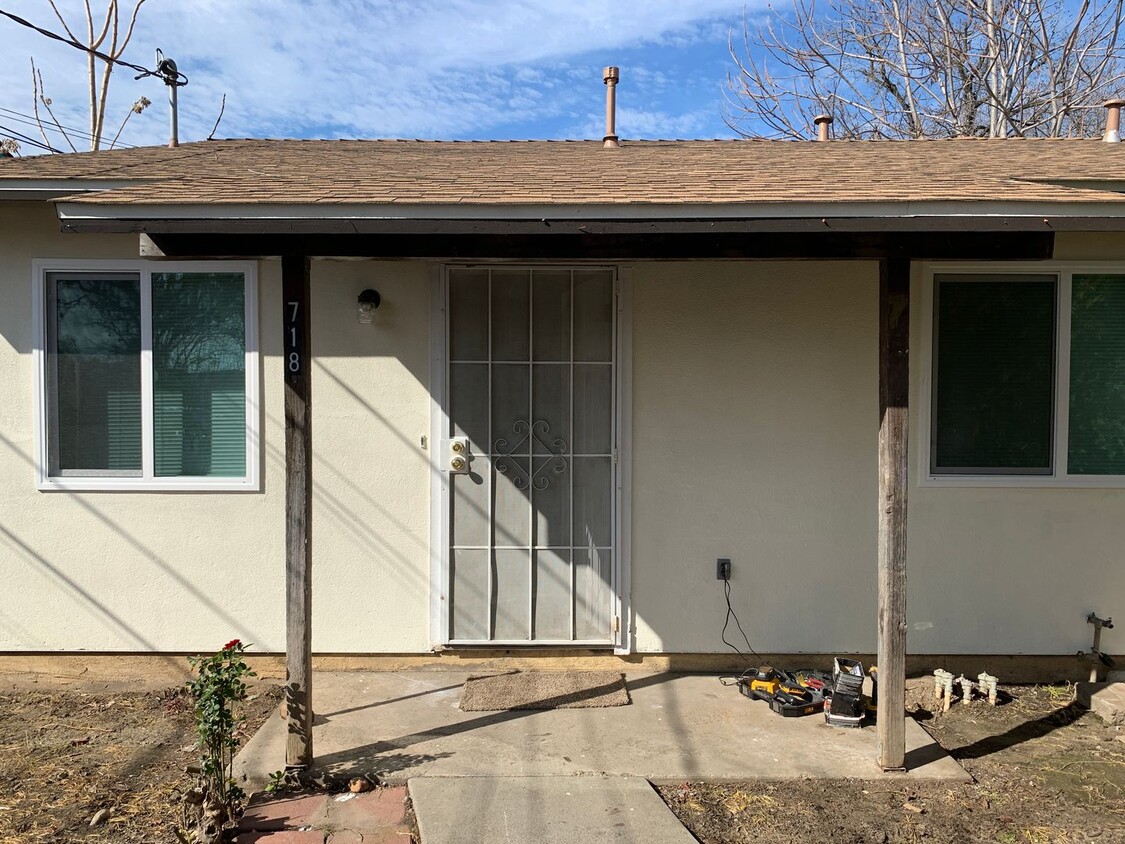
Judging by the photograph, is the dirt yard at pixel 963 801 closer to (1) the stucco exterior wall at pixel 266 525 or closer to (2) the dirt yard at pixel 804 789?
(2) the dirt yard at pixel 804 789

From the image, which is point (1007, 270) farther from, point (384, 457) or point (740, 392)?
point (384, 457)

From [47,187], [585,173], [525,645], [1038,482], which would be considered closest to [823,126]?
[585,173]

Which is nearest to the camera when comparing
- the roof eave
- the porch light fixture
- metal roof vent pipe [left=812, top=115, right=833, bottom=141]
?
the roof eave

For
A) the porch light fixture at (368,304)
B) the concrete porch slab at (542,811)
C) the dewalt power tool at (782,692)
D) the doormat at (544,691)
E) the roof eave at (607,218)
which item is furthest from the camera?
the porch light fixture at (368,304)

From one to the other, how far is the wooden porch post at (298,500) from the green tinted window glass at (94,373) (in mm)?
1943

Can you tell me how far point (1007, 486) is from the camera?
5027 mm

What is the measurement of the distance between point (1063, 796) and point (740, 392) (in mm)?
2656

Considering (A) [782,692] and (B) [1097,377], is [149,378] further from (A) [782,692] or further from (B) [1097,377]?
(B) [1097,377]

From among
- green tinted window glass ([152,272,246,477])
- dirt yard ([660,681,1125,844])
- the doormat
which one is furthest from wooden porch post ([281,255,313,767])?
dirt yard ([660,681,1125,844])

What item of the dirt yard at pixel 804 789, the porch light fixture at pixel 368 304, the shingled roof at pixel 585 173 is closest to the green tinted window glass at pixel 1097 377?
the shingled roof at pixel 585 173

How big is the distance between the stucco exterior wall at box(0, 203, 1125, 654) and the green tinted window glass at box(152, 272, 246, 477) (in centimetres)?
19

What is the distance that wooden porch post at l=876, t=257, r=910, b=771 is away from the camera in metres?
3.76

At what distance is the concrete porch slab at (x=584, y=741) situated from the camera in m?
3.89

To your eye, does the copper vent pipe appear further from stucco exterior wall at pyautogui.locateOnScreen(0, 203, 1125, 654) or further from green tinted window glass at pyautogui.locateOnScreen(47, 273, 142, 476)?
green tinted window glass at pyautogui.locateOnScreen(47, 273, 142, 476)
